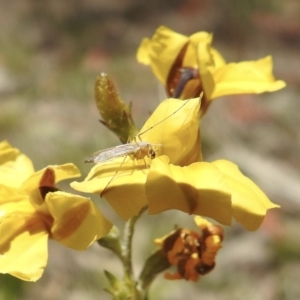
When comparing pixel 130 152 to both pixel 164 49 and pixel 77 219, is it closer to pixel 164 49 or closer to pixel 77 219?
pixel 77 219

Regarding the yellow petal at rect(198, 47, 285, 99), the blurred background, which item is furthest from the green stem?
the blurred background

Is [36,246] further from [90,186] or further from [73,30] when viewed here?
[73,30]

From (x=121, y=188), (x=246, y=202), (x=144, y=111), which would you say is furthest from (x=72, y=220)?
(x=144, y=111)

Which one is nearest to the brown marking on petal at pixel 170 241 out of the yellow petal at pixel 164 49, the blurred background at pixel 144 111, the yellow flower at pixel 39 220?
the yellow flower at pixel 39 220

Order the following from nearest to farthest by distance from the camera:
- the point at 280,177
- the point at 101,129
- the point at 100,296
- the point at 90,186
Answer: the point at 90,186 → the point at 100,296 → the point at 280,177 → the point at 101,129

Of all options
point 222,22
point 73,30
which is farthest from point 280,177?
point 73,30

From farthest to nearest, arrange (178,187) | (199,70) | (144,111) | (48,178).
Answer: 1. (144,111)
2. (199,70)
3. (48,178)
4. (178,187)

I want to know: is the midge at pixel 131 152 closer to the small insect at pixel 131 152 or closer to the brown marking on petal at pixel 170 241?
the small insect at pixel 131 152
